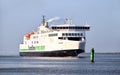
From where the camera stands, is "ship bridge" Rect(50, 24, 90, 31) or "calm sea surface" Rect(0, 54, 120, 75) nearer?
"calm sea surface" Rect(0, 54, 120, 75)

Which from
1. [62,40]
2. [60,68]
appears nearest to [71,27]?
[62,40]

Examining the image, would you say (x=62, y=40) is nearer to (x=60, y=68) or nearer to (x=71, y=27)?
(x=71, y=27)

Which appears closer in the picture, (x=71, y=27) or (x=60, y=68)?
(x=60, y=68)

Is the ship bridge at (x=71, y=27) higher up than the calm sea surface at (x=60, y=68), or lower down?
higher up

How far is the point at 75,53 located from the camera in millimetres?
154875

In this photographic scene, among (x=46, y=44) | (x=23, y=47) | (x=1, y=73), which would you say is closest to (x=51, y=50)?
(x=46, y=44)

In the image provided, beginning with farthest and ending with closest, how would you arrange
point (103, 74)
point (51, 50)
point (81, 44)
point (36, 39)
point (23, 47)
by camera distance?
point (23, 47) → point (36, 39) → point (51, 50) → point (81, 44) → point (103, 74)

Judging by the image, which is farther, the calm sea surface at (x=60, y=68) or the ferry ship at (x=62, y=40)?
the ferry ship at (x=62, y=40)

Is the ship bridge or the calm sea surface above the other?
the ship bridge

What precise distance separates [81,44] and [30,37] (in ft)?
114

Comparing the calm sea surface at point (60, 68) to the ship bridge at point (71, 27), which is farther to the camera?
the ship bridge at point (71, 27)

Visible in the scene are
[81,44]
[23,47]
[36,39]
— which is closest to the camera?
[81,44]

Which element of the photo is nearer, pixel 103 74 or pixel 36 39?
pixel 103 74

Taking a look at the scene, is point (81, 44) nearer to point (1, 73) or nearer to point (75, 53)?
point (75, 53)
